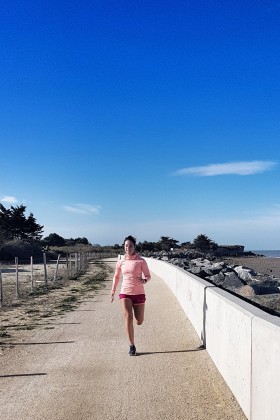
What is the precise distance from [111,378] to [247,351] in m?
2.31

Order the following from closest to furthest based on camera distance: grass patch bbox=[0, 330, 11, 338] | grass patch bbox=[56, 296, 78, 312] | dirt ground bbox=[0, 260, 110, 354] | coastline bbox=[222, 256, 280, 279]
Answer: grass patch bbox=[0, 330, 11, 338]
dirt ground bbox=[0, 260, 110, 354]
grass patch bbox=[56, 296, 78, 312]
coastline bbox=[222, 256, 280, 279]

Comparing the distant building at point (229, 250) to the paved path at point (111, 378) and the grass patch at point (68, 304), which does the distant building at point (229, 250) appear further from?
the paved path at point (111, 378)

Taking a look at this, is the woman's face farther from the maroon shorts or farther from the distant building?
the distant building

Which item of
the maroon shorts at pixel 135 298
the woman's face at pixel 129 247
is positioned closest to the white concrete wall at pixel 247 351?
the maroon shorts at pixel 135 298

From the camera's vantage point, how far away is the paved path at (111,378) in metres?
5.42

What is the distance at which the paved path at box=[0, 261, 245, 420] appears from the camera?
542cm

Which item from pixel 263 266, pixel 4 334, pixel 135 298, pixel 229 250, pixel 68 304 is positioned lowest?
pixel 263 266

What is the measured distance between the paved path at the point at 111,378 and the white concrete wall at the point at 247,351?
233 millimetres

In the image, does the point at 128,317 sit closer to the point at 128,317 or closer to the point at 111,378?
the point at 128,317

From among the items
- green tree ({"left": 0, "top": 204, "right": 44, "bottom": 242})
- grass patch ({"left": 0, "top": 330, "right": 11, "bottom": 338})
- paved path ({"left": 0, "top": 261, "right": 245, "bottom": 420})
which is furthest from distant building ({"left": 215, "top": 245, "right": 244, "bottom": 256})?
paved path ({"left": 0, "top": 261, "right": 245, "bottom": 420})

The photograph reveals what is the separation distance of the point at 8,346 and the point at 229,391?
180 inches

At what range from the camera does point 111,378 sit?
21.8 feet

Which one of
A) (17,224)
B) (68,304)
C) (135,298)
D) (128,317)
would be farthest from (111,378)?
(17,224)

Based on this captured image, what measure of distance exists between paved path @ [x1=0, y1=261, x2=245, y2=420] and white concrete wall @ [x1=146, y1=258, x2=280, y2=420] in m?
0.23
